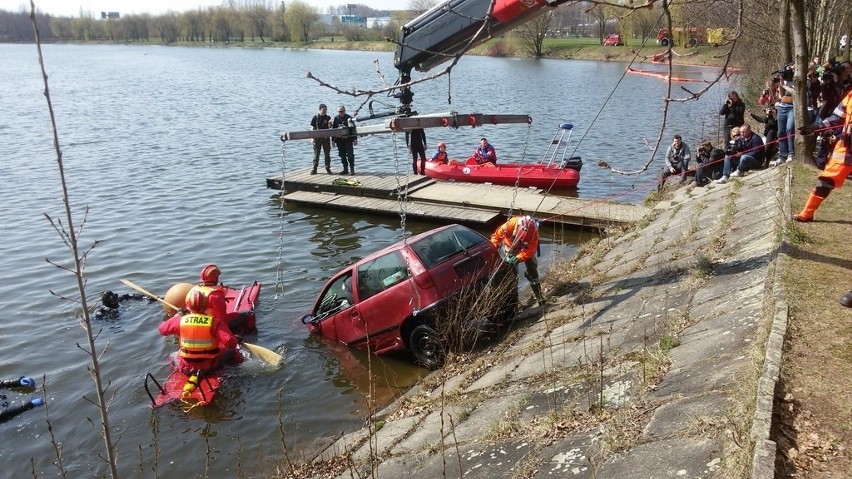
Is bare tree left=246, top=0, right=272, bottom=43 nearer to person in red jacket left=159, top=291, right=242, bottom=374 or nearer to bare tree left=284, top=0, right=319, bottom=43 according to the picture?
bare tree left=284, top=0, right=319, bottom=43

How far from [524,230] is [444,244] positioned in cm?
121

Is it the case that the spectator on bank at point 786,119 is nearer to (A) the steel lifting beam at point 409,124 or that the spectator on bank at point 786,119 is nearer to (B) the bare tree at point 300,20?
(A) the steel lifting beam at point 409,124

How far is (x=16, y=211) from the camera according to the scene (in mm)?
18297

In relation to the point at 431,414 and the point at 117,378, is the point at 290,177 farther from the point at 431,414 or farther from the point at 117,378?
the point at 431,414

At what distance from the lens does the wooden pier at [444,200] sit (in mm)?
15211

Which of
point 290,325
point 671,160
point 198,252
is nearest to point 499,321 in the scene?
point 290,325

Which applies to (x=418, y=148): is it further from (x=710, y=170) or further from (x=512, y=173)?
(x=710, y=170)

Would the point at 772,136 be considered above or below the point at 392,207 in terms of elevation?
above

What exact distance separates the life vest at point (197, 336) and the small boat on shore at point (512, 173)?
11.2m

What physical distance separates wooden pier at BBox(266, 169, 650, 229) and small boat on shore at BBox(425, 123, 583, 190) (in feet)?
2.79

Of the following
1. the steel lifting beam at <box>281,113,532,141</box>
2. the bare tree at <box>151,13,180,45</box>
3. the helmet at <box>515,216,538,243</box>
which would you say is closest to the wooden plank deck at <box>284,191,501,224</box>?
the helmet at <box>515,216,538,243</box>

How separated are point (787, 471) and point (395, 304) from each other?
5777 millimetres

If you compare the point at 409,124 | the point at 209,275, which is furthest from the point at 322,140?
the point at 409,124

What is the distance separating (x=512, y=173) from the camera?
19.0 m
